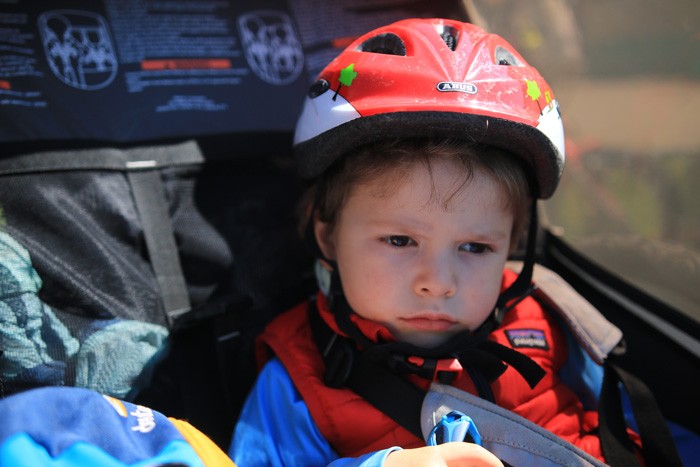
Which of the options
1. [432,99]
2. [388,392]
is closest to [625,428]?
[388,392]

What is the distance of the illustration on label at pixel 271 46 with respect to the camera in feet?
6.43

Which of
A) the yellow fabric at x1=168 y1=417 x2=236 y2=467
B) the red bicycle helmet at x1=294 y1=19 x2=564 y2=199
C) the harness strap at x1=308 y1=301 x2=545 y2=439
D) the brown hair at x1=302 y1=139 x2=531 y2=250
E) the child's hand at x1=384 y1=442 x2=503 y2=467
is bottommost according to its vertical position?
the harness strap at x1=308 y1=301 x2=545 y2=439

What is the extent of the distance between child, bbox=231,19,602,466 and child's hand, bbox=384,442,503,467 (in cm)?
20

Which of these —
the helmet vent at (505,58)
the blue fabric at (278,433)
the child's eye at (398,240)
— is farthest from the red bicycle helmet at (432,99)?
the blue fabric at (278,433)

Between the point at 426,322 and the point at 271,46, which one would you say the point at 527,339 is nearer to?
the point at 426,322

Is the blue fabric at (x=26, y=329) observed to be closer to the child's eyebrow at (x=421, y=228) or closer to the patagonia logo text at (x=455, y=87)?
the child's eyebrow at (x=421, y=228)

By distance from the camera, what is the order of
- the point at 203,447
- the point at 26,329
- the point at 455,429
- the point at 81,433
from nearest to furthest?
the point at 81,433
the point at 203,447
the point at 455,429
the point at 26,329

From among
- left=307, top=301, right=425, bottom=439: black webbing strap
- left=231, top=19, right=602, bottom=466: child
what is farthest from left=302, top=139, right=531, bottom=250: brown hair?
left=307, top=301, right=425, bottom=439: black webbing strap

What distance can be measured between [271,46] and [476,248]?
93 cm

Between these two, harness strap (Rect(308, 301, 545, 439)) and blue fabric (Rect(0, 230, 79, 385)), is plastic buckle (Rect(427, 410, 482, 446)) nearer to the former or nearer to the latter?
harness strap (Rect(308, 301, 545, 439))

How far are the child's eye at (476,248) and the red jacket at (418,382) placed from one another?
0.95 feet

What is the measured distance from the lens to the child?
149 cm

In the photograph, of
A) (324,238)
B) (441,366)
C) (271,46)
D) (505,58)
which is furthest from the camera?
(271,46)

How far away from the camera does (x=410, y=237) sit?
60.2 inches
